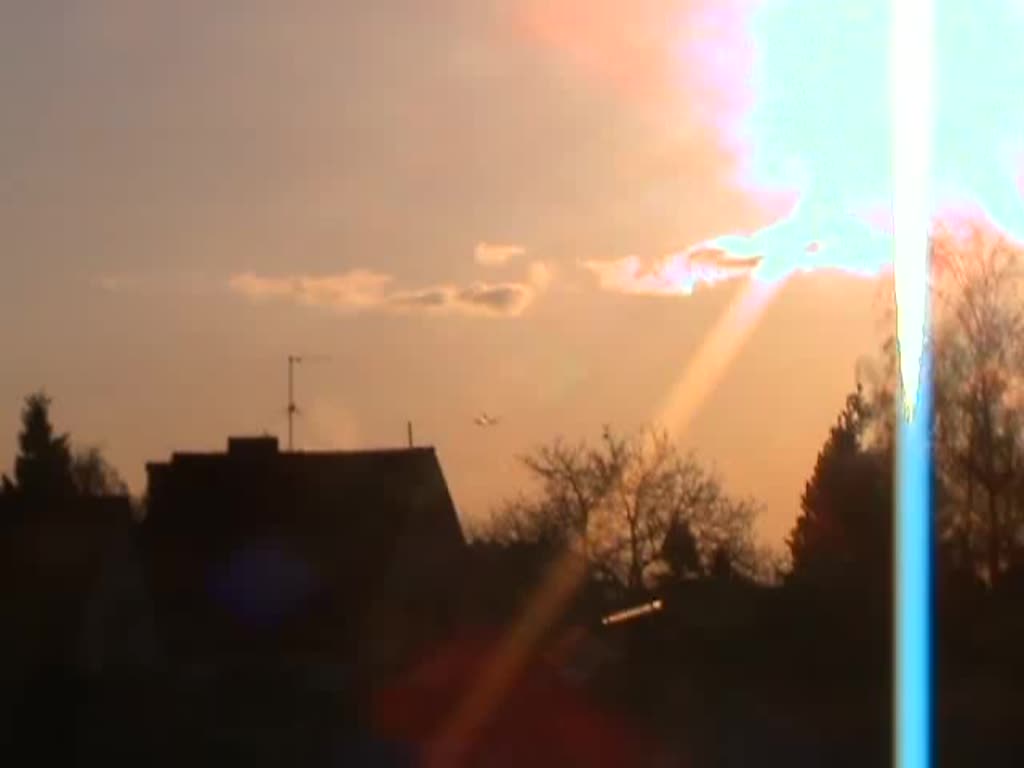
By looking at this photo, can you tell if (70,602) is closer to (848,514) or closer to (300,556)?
(300,556)

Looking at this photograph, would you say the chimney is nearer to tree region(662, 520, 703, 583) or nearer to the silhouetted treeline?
the silhouetted treeline

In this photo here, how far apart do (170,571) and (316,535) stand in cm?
347

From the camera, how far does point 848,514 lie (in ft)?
236

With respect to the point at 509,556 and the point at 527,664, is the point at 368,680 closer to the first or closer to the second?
the point at 527,664

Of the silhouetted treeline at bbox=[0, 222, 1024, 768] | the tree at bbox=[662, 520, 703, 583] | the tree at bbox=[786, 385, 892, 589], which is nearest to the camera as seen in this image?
the silhouetted treeline at bbox=[0, 222, 1024, 768]

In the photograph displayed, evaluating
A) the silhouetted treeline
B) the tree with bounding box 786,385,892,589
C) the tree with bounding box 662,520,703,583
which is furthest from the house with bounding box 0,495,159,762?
the tree with bounding box 662,520,703,583

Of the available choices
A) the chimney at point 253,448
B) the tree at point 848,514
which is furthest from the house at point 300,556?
the tree at point 848,514

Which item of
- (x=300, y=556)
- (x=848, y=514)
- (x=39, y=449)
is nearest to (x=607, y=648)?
(x=300, y=556)

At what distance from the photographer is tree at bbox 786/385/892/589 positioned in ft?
205

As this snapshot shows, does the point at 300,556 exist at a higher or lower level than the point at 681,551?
lower

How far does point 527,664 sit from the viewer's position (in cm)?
4744

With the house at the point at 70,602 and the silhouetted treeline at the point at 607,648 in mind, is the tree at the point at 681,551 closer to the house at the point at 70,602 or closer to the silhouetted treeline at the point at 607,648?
the silhouetted treeline at the point at 607,648

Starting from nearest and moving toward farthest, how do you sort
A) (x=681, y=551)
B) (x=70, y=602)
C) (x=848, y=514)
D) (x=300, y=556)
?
(x=70, y=602) → (x=300, y=556) → (x=848, y=514) → (x=681, y=551)

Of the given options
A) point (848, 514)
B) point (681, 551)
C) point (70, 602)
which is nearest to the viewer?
point (70, 602)
